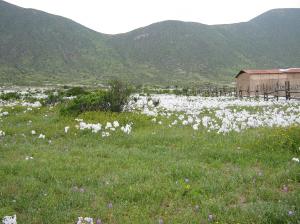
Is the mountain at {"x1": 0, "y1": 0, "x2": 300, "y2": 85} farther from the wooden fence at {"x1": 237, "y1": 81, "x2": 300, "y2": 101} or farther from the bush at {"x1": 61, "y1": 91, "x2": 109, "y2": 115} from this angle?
the bush at {"x1": 61, "y1": 91, "x2": 109, "y2": 115}

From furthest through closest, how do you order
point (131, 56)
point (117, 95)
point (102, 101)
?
point (131, 56) → point (117, 95) → point (102, 101)

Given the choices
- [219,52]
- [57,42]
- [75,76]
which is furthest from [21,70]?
[219,52]

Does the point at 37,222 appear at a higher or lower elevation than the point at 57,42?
lower

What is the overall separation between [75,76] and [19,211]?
144 m

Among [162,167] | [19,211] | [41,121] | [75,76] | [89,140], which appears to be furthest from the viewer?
[75,76]

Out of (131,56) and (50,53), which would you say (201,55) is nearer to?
(131,56)

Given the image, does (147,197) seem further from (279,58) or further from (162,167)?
(279,58)

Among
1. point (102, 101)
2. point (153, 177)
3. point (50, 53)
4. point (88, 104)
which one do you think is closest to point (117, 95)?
point (102, 101)

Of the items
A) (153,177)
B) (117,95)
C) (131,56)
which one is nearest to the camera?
(153,177)

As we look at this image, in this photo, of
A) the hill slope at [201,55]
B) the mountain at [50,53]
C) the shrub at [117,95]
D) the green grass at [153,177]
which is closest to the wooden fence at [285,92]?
the shrub at [117,95]

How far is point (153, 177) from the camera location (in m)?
7.91

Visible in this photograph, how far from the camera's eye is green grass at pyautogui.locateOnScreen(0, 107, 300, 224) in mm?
6184

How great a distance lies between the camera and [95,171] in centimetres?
837

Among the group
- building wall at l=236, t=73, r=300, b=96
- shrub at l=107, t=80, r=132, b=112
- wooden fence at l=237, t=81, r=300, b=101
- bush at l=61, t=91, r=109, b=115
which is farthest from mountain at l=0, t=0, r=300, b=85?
bush at l=61, t=91, r=109, b=115
